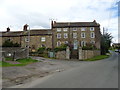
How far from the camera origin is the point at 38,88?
7.30 metres

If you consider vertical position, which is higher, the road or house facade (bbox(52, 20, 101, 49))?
house facade (bbox(52, 20, 101, 49))

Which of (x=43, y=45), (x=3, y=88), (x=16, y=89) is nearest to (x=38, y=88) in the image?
(x=16, y=89)

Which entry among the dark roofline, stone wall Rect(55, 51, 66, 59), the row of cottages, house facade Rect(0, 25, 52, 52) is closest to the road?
stone wall Rect(55, 51, 66, 59)

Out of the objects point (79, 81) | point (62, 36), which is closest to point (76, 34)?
point (62, 36)

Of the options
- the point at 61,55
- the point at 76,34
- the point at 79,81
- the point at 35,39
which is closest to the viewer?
the point at 79,81

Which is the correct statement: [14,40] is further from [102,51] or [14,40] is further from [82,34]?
[102,51]

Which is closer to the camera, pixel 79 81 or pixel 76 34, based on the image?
pixel 79 81

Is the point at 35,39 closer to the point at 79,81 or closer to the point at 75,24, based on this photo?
the point at 75,24

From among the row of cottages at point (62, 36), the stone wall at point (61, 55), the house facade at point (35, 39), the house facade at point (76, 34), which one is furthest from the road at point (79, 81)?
the house facade at point (76, 34)

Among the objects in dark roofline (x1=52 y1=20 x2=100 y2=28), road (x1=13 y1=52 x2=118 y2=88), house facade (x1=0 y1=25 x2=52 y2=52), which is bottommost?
road (x1=13 y1=52 x2=118 y2=88)

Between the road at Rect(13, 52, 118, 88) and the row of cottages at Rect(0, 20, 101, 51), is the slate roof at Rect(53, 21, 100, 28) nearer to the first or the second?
the row of cottages at Rect(0, 20, 101, 51)

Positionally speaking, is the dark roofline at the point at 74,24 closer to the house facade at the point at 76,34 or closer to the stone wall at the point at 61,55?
the house facade at the point at 76,34

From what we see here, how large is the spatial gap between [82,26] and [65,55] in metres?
17.4

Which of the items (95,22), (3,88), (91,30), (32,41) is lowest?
(3,88)
